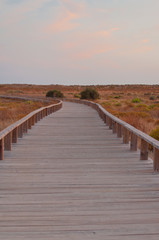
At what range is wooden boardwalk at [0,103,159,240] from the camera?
11.3 ft

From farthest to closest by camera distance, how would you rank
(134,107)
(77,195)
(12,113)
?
(134,107), (12,113), (77,195)

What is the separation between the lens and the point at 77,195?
4609 mm

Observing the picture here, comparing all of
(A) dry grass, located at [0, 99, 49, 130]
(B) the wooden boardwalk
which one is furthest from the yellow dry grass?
(B) the wooden boardwalk

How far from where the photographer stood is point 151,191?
15.7ft

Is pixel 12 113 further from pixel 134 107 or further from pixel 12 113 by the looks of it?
A: pixel 134 107

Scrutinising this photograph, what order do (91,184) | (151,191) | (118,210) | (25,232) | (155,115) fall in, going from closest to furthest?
(25,232)
(118,210)
(151,191)
(91,184)
(155,115)

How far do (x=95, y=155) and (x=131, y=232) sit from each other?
161 inches

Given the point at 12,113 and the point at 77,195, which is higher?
the point at 12,113

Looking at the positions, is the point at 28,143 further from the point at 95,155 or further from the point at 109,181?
the point at 109,181

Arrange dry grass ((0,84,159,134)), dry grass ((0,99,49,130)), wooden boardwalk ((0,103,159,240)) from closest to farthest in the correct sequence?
wooden boardwalk ((0,103,159,240)) < dry grass ((0,84,159,134)) < dry grass ((0,99,49,130))

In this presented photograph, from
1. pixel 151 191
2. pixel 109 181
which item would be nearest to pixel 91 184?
pixel 109 181

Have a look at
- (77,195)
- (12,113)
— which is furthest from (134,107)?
(77,195)

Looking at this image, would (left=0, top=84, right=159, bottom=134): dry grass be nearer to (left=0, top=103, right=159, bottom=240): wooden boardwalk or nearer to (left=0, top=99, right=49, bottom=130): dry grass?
(left=0, top=99, right=49, bottom=130): dry grass

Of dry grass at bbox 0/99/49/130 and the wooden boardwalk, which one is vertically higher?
dry grass at bbox 0/99/49/130
